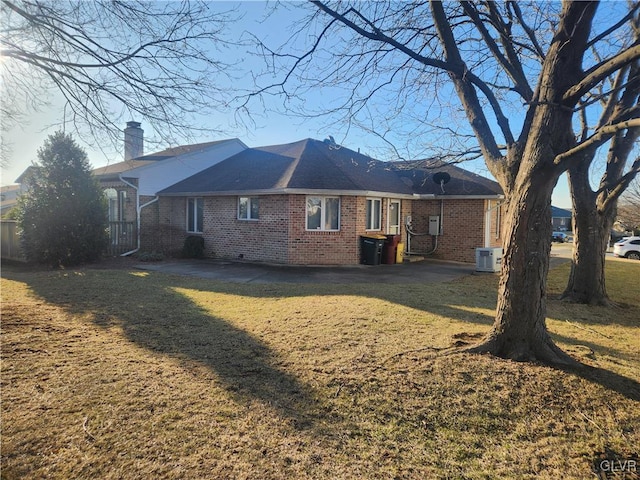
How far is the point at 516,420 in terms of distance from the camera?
10.5ft

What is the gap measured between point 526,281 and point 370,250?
31.1ft

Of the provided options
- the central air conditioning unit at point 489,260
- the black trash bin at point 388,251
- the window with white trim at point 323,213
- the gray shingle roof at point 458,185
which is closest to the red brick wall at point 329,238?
the window with white trim at point 323,213

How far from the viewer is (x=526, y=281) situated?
438 centimetres

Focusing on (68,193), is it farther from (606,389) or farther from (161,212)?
A: (606,389)

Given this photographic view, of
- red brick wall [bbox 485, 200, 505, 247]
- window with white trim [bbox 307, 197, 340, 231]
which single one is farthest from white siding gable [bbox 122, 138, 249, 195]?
red brick wall [bbox 485, 200, 505, 247]

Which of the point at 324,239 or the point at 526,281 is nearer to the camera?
the point at 526,281

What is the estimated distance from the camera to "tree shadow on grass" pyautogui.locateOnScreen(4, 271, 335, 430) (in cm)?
353

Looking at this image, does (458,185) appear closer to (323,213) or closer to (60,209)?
(323,213)

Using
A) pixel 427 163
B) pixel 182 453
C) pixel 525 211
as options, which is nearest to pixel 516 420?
pixel 525 211

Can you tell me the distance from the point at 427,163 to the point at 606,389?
3.94 meters

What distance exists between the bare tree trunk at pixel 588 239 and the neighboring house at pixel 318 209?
4.33 meters

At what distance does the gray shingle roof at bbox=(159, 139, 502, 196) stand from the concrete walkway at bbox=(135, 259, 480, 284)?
2.79 m

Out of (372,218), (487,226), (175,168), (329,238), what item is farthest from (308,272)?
(175,168)

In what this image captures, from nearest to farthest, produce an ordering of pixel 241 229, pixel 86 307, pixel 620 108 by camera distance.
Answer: pixel 86 307
pixel 620 108
pixel 241 229
